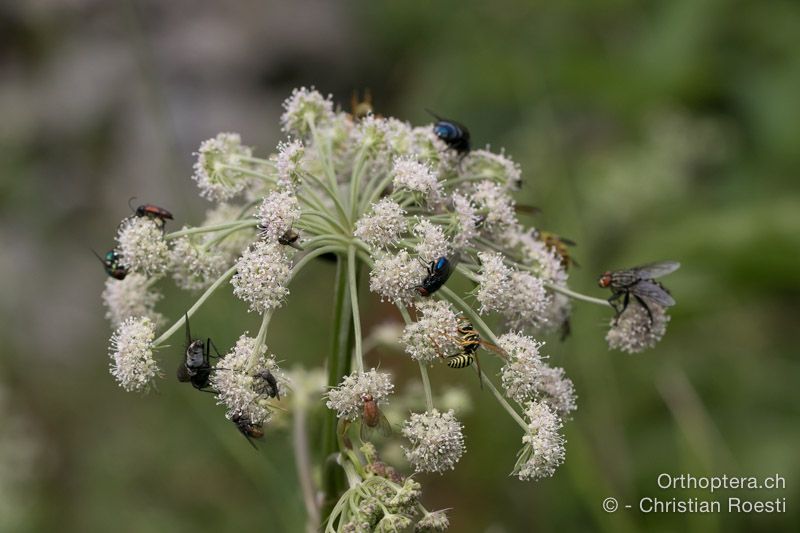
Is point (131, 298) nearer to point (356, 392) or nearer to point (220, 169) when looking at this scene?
point (220, 169)

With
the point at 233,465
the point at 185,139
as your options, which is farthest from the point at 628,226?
the point at 185,139

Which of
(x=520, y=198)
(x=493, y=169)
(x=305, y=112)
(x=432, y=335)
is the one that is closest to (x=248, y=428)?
(x=432, y=335)

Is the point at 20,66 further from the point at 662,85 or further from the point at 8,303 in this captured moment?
the point at 662,85

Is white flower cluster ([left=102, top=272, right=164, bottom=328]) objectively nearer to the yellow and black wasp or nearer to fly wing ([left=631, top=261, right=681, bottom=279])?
the yellow and black wasp

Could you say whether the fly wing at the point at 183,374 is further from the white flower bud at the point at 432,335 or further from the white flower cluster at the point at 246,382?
the white flower bud at the point at 432,335

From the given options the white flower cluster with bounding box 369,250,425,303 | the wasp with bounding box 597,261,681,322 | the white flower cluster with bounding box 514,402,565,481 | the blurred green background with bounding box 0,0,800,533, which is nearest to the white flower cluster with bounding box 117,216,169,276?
the white flower cluster with bounding box 369,250,425,303

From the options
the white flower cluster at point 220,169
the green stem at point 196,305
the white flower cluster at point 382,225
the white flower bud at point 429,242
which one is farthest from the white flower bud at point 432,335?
the white flower cluster at point 220,169
